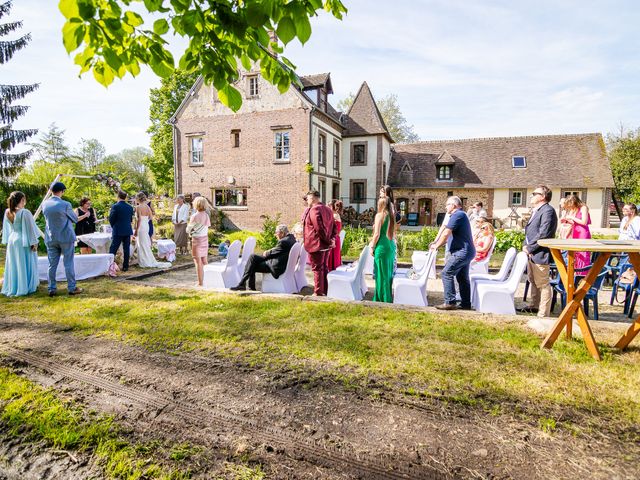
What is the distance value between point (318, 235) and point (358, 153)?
70.0 feet

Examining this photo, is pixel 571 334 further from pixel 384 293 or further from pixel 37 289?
pixel 37 289

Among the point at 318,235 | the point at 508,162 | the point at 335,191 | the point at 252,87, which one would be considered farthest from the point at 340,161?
the point at 318,235

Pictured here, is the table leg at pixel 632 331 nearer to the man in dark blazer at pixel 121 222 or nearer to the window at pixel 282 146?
the man in dark blazer at pixel 121 222

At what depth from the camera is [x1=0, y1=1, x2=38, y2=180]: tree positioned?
802 inches

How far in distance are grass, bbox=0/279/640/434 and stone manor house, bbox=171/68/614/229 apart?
52.3 ft

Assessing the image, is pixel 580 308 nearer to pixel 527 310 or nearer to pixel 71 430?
pixel 527 310

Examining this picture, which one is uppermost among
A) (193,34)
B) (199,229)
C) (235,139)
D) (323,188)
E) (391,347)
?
(235,139)

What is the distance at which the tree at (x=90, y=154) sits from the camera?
2253 inches

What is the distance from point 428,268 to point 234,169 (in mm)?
18514

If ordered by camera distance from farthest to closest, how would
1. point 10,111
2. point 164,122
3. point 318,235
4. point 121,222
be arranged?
point 164,122 → point 10,111 → point 121,222 → point 318,235

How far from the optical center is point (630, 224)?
24.3ft

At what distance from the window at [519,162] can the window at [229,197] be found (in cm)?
2025

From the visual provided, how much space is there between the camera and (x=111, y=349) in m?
4.00

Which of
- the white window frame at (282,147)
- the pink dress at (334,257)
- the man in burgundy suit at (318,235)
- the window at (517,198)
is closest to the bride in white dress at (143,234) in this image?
the pink dress at (334,257)
